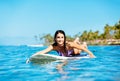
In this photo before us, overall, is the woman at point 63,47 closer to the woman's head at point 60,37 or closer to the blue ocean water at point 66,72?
the woman's head at point 60,37

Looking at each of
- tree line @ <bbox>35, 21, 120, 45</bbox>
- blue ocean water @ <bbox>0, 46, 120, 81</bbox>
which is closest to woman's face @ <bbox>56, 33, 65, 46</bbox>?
blue ocean water @ <bbox>0, 46, 120, 81</bbox>

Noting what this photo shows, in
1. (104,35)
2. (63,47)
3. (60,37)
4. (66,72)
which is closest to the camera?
(66,72)

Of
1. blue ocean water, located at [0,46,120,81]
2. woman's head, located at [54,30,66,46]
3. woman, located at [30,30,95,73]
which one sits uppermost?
woman's head, located at [54,30,66,46]

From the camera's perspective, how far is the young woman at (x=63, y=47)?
9.09m

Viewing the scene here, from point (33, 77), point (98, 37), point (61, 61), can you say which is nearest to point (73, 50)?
point (61, 61)

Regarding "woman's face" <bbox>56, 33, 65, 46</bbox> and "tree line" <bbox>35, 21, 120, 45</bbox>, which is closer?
"woman's face" <bbox>56, 33, 65, 46</bbox>

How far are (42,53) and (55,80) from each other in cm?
427

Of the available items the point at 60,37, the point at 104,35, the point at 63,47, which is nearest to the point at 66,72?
the point at 60,37

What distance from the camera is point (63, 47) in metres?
10.1

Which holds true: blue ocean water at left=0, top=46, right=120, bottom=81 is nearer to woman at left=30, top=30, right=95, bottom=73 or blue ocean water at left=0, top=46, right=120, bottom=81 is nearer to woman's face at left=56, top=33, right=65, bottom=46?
woman at left=30, top=30, right=95, bottom=73

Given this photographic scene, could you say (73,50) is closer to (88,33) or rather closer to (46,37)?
(88,33)

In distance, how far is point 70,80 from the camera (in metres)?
5.45

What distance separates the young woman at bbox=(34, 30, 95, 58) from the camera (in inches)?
358

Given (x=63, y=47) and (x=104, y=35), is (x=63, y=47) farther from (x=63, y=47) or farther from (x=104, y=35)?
(x=104, y=35)
